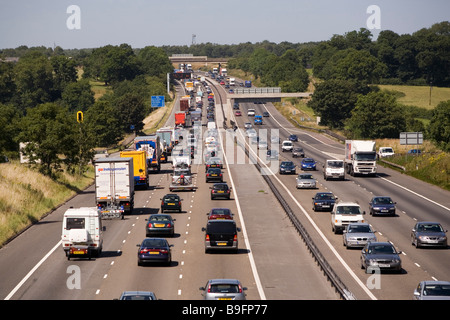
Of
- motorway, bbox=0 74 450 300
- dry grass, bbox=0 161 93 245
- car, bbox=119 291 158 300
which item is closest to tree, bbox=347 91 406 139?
motorway, bbox=0 74 450 300

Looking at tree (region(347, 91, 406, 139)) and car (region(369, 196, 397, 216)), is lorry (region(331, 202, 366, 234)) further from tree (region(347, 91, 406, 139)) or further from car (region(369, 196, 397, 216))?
tree (region(347, 91, 406, 139))

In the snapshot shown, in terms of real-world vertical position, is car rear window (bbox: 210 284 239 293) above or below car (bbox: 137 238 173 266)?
above

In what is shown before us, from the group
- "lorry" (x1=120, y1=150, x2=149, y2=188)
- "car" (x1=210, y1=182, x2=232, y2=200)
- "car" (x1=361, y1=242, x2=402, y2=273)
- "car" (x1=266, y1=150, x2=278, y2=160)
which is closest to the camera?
"car" (x1=361, y1=242, x2=402, y2=273)

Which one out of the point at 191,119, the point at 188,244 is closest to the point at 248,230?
the point at 188,244

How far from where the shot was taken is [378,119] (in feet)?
442

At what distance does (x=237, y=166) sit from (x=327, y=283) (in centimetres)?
6072

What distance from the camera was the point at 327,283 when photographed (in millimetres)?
34156

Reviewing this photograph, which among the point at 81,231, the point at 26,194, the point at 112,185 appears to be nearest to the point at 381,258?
the point at 81,231

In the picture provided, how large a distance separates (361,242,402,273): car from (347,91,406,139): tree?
99.5 meters

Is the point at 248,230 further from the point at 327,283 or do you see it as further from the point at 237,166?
the point at 237,166

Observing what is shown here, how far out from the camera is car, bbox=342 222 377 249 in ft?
139

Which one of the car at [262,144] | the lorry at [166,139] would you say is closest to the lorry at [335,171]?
the lorry at [166,139]

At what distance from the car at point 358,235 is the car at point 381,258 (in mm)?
5680
